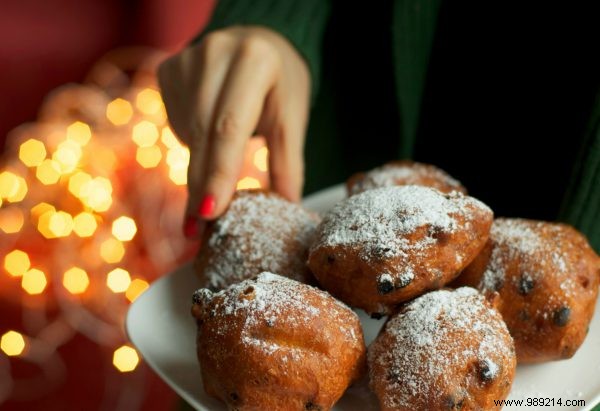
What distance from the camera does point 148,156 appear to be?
241 cm

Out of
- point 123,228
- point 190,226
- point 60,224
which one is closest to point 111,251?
point 123,228

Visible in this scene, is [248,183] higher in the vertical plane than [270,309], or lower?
lower

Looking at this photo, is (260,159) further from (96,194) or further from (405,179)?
(405,179)

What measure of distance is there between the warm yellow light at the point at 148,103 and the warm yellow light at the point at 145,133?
0.06 metres

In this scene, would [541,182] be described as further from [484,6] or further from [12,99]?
[12,99]

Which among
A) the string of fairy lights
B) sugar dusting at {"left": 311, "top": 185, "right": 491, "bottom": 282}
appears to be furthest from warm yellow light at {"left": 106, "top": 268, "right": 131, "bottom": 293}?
sugar dusting at {"left": 311, "top": 185, "right": 491, "bottom": 282}

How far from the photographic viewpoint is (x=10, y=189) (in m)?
2.16

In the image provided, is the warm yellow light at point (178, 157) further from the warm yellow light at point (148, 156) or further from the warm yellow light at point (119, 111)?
the warm yellow light at point (119, 111)

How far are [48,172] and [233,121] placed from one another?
1406 mm

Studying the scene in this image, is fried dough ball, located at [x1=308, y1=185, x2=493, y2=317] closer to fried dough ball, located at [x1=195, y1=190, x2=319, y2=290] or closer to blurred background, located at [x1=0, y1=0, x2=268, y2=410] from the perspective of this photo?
fried dough ball, located at [x1=195, y1=190, x2=319, y2=290]

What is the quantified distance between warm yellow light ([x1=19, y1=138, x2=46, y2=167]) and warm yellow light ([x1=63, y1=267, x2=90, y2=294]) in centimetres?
36

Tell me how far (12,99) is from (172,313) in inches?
68.4

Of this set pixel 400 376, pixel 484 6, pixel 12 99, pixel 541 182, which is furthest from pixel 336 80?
pixel 12 99

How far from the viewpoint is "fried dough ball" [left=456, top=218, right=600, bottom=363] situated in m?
0.78
